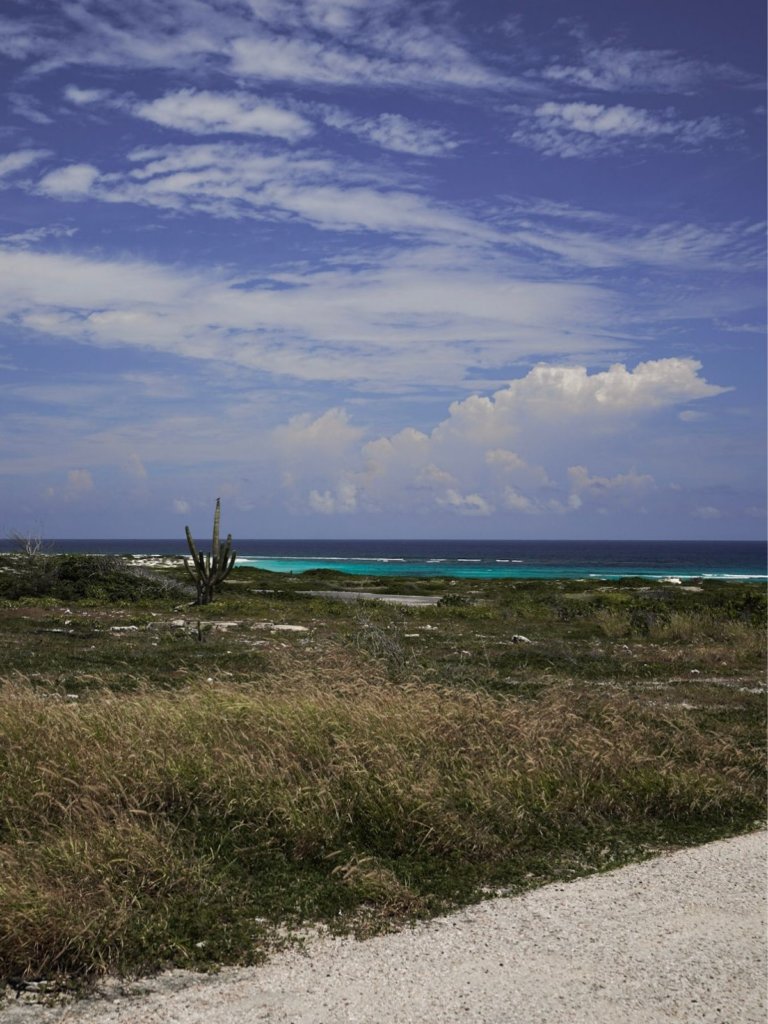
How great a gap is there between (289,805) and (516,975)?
2423 millimetres

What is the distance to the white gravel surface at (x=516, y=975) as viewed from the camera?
4.38 m

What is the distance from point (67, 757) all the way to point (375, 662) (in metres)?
5.29

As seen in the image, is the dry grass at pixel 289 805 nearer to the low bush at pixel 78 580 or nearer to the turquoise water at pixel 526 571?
the low bush at pixel 78 580

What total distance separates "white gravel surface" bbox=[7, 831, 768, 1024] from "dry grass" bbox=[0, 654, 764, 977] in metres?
0.36

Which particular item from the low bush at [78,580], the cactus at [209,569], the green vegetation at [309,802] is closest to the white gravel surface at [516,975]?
the green vegetation at [309,802]

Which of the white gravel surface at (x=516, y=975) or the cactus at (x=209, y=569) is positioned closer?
the white gravel surface at (x=516, y=975)

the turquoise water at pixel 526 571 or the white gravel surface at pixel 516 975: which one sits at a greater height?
the white gravel surface at pixel 516 975

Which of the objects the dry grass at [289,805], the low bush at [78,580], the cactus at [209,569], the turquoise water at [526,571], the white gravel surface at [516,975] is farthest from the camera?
the turquoise water at [526,571]

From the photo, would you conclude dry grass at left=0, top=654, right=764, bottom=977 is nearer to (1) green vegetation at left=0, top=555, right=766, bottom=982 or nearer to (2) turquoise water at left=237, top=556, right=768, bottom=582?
(1) green vegetation at left=0, top=555, right=766, bottom=982

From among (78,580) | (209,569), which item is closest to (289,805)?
(209,569)

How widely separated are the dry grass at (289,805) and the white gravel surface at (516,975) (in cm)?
36

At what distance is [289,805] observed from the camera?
21.9 feet

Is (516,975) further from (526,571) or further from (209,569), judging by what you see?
(526,571)

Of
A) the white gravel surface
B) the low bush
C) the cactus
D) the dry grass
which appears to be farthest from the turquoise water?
the white gravel surface
